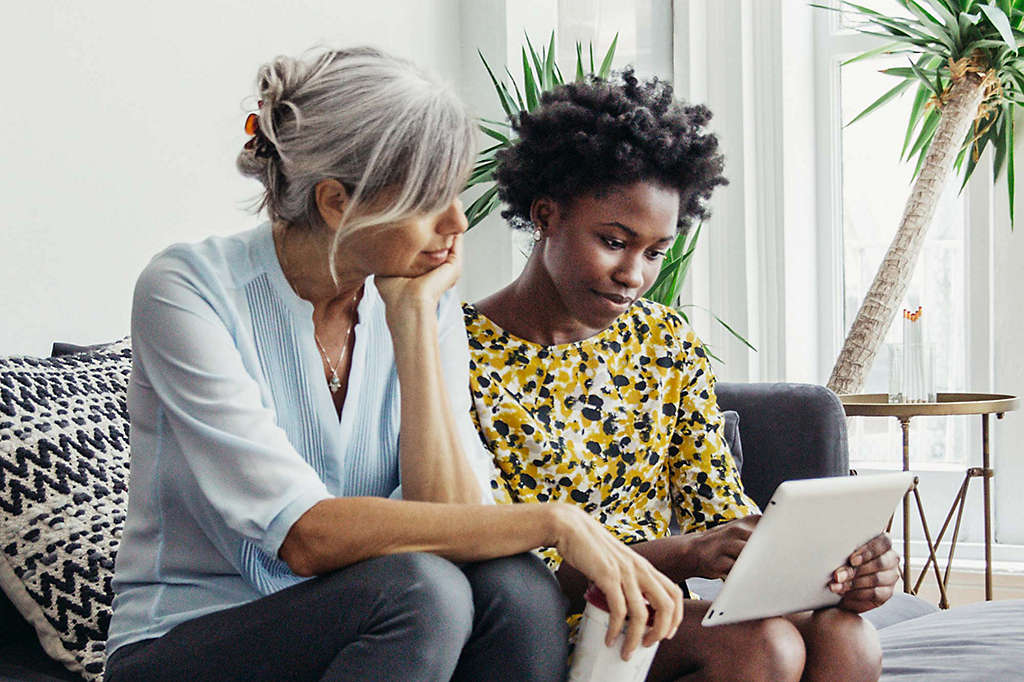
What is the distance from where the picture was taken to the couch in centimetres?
138

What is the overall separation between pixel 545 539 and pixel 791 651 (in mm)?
362

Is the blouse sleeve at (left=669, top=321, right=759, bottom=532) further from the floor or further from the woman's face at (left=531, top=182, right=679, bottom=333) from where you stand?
the floor

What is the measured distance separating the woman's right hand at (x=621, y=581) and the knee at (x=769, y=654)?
208mm

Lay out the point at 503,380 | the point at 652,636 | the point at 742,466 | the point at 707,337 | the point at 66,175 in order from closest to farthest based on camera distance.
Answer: the point at 652,636
the point at 503,380
the point at 66,175
the point at 742,466
the point at 707,337

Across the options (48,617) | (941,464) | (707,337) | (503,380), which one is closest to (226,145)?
(503,380)

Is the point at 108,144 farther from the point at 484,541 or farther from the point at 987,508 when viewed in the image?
the point at 987,508

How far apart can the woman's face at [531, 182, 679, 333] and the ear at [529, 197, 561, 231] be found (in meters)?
0.03

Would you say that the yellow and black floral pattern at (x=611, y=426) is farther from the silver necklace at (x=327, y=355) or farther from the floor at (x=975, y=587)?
the floor at (x=975, y=587)

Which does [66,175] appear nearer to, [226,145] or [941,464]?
[226,145]

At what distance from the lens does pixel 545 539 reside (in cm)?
115

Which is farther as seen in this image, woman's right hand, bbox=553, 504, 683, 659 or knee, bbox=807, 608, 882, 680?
knee, bbox=807, 608, 882, 680

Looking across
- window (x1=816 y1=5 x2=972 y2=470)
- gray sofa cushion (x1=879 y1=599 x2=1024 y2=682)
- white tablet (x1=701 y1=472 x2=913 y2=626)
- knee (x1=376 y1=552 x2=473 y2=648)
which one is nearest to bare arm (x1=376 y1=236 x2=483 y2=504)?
knee (x1=376 y1=552 x2=473 y2=648)

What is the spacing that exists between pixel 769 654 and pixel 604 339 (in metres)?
0.55

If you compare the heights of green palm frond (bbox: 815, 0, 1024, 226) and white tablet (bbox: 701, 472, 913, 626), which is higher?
green palm frond (bbox: 815, 0, 1024, 226)
